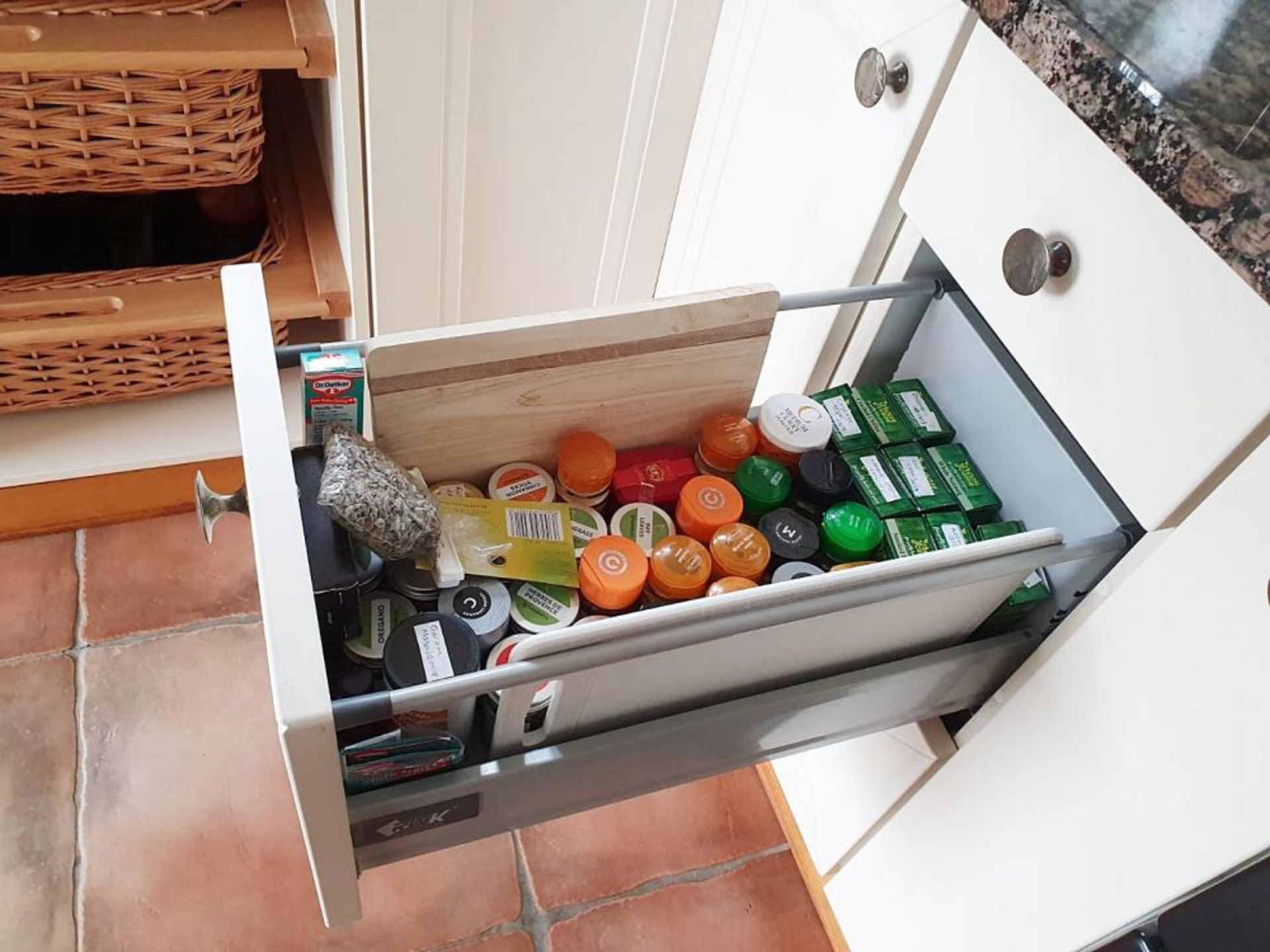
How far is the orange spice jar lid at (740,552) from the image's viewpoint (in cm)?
→ 84

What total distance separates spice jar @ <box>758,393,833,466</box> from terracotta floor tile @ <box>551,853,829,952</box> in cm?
66

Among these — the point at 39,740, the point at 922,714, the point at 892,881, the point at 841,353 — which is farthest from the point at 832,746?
the point at 39,740

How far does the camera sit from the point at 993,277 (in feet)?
2.57

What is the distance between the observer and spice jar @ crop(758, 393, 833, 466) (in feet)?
2.96

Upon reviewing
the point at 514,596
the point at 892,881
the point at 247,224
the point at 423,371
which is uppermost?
the point at 423,371

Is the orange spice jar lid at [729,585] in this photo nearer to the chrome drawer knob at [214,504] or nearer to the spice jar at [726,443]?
the spice jar at [726,443]

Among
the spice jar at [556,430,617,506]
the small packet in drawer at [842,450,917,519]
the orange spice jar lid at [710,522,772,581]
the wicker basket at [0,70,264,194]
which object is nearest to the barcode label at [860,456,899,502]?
the small packet in drawer at [842,450,917,519]

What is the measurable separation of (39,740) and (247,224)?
2.26 ft

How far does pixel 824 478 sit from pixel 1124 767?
31 cm

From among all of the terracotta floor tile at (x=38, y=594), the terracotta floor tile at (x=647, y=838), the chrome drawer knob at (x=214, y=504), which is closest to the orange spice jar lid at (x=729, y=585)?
the chrome drawer knob at (x=214, y=504)

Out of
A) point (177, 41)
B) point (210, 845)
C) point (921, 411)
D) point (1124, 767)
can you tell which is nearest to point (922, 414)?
point (921, 411)

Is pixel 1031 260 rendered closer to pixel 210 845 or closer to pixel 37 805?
pixel 210 845

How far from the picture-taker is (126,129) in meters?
1.12

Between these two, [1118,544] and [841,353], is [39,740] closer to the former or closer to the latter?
[841,353]
